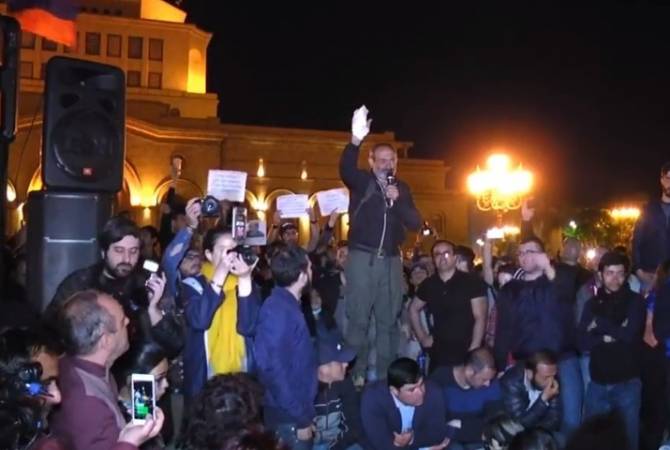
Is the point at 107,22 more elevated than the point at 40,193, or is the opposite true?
the point at 107,22

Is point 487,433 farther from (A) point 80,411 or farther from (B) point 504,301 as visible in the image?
(A) point 80,411

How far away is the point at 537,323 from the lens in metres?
7.64

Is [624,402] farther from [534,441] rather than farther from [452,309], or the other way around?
[534,441]

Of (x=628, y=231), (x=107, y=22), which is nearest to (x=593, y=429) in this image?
(x=628, y=231)

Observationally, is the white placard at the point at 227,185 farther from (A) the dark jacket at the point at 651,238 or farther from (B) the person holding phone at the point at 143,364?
(A) the dark jacket at the point at 651,238

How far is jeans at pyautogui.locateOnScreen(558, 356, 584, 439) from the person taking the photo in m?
7.45

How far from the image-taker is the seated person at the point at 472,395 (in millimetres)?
7074

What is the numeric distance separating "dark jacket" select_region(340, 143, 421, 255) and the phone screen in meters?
3.96

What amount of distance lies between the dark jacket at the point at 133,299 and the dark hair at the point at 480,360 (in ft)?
8.71

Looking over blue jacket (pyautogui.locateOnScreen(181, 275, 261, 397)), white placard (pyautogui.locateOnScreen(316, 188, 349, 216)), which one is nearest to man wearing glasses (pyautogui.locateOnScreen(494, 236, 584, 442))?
white placard (pyautogui.locateOnScreen(316, 188, 349, 216))

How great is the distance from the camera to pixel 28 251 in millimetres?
6582

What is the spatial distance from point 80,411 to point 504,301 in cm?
479

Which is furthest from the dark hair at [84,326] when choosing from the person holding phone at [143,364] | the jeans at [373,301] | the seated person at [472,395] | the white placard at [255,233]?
the seated person at [472,395]

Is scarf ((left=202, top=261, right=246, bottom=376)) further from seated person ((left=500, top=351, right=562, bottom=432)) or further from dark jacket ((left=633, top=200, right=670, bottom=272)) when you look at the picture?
dark jacket ((left=633, top=200, right=670, bottom=272))
